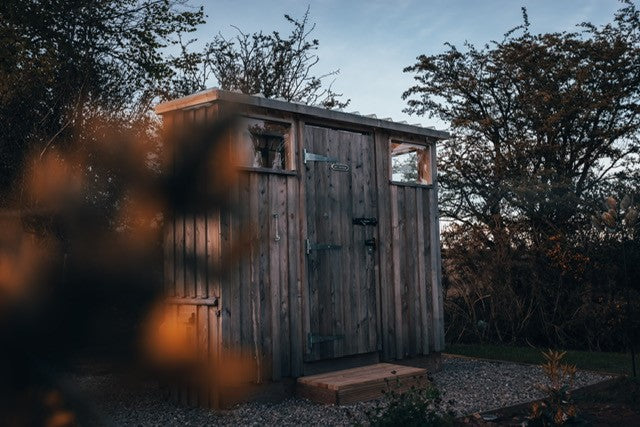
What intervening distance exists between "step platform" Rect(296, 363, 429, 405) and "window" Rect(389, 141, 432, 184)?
2207 mm

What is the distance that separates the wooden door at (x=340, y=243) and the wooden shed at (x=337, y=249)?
10 mm

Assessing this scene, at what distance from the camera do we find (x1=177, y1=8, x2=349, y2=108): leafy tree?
12.0 metres

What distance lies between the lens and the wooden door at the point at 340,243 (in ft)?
20.5

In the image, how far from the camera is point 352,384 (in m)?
5.67

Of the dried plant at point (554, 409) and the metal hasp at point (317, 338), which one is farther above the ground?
the metal hasp at point (317, 338)

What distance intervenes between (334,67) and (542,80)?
14.4 feet

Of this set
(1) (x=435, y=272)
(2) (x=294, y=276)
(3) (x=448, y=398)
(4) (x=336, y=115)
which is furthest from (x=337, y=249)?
(3) (x=448, y=398)

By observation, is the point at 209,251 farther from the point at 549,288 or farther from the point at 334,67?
the point at 334,67

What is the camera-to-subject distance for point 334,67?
1288cm

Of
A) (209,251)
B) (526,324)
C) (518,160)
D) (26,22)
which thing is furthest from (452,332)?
(209,251)

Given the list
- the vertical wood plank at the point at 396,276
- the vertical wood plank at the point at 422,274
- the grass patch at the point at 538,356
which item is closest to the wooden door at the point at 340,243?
the vertical wood plank at the point at 396,276

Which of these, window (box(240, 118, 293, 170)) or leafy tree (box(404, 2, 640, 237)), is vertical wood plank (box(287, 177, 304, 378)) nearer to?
window (box(240, 118, 293, 170))

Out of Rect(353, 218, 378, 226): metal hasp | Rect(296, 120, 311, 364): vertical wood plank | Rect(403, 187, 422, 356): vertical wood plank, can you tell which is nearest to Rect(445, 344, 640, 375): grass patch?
Rect(403, 187, 422, 356): vertical wood plank

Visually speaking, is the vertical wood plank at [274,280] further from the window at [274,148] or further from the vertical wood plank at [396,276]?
the vertical wood plank at [396,276]
